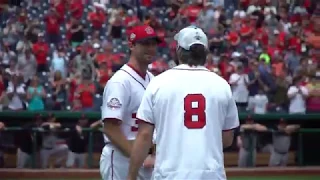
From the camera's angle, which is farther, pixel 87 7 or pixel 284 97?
pixel 87 7

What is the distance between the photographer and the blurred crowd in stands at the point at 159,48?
47.7 feet

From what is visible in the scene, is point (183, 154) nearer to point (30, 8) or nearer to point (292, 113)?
point (292, 113)

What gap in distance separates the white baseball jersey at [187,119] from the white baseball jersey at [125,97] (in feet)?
2.67

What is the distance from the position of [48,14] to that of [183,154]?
14.1 meters

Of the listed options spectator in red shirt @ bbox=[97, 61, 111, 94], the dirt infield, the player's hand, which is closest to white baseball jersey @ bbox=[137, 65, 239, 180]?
the player's hand

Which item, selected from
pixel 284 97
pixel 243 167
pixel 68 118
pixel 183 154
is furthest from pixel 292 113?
pixel 183 154

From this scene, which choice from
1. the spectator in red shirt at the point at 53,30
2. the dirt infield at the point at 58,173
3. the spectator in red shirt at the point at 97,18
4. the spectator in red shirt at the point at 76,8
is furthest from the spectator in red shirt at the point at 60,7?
the dirt infield at the point at 58,173

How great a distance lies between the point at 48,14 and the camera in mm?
17922

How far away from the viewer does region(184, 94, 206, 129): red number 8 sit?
4.25 m

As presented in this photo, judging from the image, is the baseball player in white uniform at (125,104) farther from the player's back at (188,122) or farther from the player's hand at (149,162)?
the player's back at (188,122)

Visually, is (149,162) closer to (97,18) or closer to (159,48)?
(159,48)

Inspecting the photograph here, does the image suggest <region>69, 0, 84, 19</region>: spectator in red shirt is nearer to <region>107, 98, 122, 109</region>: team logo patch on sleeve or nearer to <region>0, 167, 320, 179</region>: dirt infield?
<region>0, 167, 320, 179</region>: dirt infield

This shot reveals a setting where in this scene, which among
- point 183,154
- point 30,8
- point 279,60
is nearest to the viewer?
point 183,154

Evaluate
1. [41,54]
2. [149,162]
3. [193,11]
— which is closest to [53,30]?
[41,54]
